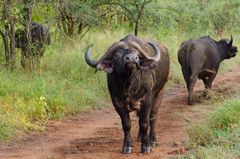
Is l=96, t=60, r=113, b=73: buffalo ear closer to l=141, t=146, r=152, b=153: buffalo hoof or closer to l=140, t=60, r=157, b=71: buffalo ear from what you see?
l=140, t=60, r=157, b=71: buffalo ear

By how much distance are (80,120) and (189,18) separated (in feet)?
48.5

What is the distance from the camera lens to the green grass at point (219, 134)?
628 cm

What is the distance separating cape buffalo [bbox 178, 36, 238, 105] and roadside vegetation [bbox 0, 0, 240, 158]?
2065 mm

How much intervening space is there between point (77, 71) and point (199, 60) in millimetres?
3141

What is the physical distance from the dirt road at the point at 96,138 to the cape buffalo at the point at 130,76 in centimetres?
43

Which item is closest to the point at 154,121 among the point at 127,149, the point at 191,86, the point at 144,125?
the point at 144,125

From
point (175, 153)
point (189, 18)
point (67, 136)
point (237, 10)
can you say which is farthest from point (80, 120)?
point (237, 10)

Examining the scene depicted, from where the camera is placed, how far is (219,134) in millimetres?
7254

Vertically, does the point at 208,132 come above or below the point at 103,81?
above

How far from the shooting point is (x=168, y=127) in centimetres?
1019

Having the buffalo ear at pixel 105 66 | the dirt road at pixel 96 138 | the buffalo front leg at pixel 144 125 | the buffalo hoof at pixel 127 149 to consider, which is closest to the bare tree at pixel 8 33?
the dirt road at pixel 96 138

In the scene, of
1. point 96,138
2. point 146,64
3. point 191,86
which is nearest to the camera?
point 146,64

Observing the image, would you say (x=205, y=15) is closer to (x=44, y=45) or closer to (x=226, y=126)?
(x=44, y=45)

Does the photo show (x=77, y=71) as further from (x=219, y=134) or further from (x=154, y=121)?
(x=219, y=134)
